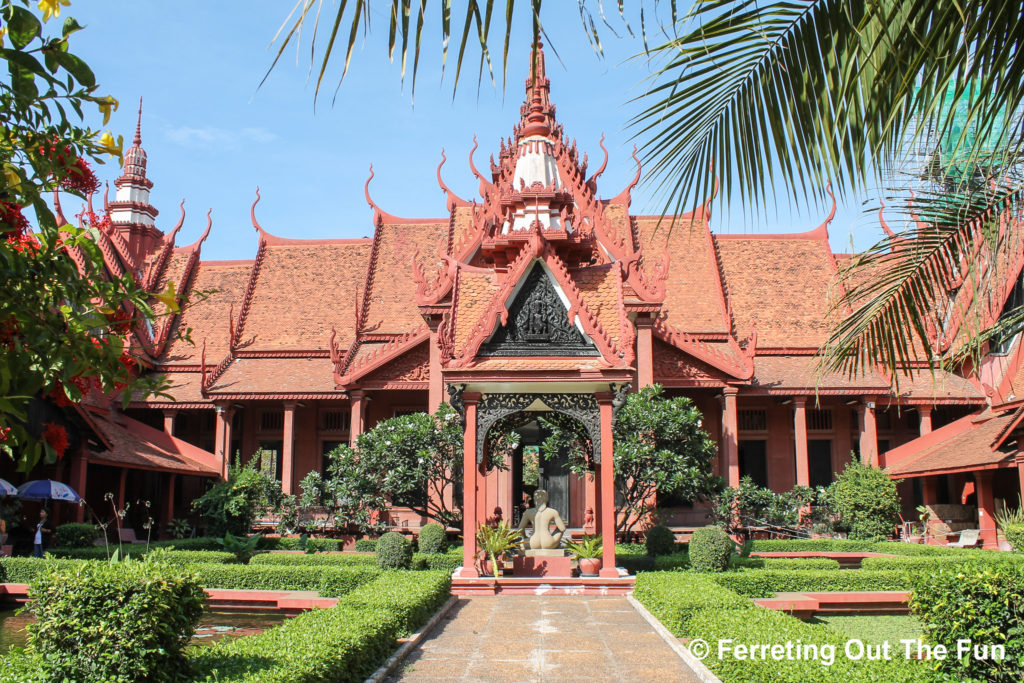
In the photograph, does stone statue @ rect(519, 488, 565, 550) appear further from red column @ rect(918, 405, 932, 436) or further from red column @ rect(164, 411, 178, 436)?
red column @ rect(164, 411, 178, 436)

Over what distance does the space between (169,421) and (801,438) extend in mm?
15529

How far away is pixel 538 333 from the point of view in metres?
11.2

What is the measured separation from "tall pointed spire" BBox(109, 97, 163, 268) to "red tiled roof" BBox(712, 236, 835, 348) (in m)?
18.1

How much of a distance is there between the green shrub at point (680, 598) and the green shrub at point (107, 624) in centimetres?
428

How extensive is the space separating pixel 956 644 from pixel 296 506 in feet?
49.4

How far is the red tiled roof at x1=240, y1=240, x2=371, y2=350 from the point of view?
23.4 metres

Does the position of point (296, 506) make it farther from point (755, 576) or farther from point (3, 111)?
point (3, 111)

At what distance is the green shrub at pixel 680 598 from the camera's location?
7.66 metres

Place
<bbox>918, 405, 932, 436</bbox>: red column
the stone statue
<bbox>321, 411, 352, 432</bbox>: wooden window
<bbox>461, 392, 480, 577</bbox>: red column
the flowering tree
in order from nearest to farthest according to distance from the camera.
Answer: the flowering tree → <bbox>461, 392, 480, 577</bbox>: red column → the stone statue → <bbox>918, 405, 932, 436</bbox>: red column → <bbox>321, 411, 352, 432</bbox>: wooden window

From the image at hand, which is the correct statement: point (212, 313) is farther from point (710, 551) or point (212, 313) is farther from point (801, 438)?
point (710, 551)

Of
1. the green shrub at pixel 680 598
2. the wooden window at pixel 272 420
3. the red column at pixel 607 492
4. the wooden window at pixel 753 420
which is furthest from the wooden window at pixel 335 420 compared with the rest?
the green shrub at pixel 680 598

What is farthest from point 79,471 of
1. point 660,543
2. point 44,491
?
point 660,543

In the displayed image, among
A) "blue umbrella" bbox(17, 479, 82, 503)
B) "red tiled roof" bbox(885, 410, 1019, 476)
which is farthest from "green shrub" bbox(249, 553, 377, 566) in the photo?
"red tiled roof" bbox(885, 410, 1019, 476)

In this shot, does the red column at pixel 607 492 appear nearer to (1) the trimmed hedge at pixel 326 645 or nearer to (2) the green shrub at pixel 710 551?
(2) the green shrub at pixel 710 551
